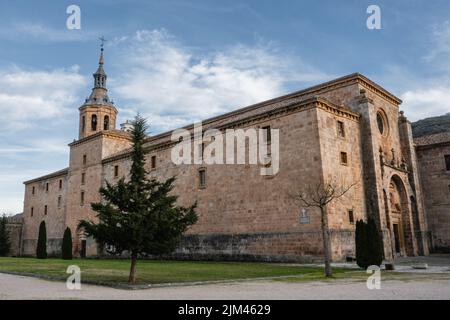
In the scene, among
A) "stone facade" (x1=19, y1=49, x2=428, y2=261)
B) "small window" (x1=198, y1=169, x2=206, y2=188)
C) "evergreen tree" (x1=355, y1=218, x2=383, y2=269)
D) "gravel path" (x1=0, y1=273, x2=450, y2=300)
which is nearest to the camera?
"gravel path" (x1=0, y1=273, x2=450, y2=300)

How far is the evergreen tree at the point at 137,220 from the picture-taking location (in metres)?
11.3

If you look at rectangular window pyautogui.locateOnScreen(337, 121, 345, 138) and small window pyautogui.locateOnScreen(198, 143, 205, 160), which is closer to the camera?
rectangular window pyautogui.locateOnScreen(337, 121, 345, 138)

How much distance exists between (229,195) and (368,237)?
37.0 ft

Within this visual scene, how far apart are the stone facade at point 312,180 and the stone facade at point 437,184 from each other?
1.21 meters

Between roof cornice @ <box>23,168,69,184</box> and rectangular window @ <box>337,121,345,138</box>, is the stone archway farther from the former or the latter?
roof cornice @ <box>23,168,69,184</box>

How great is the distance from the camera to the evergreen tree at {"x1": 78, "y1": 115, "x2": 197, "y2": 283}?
11328 mm

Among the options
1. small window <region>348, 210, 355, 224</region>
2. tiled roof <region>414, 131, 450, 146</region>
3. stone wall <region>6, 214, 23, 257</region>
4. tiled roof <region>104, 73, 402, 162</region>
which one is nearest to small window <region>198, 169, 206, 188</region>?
tiled roof <region>104, 73, 402, 162</region>

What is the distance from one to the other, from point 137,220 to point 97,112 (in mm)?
32203

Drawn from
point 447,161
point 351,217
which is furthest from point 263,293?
point 447,161

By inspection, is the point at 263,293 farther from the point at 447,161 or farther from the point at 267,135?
the point at 447,161

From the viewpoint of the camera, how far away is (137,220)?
11359mm

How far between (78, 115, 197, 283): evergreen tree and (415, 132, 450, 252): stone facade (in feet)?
80.8

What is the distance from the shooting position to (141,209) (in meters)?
11.6

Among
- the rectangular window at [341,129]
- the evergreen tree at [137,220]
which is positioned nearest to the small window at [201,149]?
the rectangular window at [341,129]
